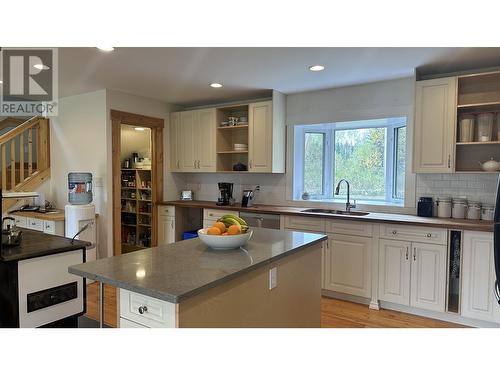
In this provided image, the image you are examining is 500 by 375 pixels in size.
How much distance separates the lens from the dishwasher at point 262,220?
408 cm

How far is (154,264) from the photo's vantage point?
174 cm

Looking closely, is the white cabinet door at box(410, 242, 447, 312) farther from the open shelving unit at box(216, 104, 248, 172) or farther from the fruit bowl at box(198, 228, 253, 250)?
the open shelving unit at box(216, 104, 248, 172)

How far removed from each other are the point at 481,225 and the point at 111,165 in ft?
12.9

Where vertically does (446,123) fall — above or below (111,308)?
above

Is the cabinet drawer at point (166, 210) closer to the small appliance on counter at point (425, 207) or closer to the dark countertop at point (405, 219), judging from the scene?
the dark countertop at point (405, 219)

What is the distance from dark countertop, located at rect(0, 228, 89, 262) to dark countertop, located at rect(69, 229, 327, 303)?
0.75m

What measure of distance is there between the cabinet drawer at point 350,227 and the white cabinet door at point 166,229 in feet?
7.45

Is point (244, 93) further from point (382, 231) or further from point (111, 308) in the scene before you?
point (111, 308)

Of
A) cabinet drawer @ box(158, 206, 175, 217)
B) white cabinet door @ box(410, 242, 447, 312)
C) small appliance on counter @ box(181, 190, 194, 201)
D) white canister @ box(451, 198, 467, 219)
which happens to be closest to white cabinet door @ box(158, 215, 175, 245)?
cabinet drawer @ box(158, 206, 175, 217)

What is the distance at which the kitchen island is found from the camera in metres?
1.43

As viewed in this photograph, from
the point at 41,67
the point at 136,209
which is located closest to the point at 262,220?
the point at 136,209

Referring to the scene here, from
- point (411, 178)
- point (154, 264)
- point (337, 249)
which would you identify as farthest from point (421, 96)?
point (154, 264)

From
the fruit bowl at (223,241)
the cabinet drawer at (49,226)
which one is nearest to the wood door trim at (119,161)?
the cabinet drawer at (49,226)

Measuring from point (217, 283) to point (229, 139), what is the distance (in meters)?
3.57
